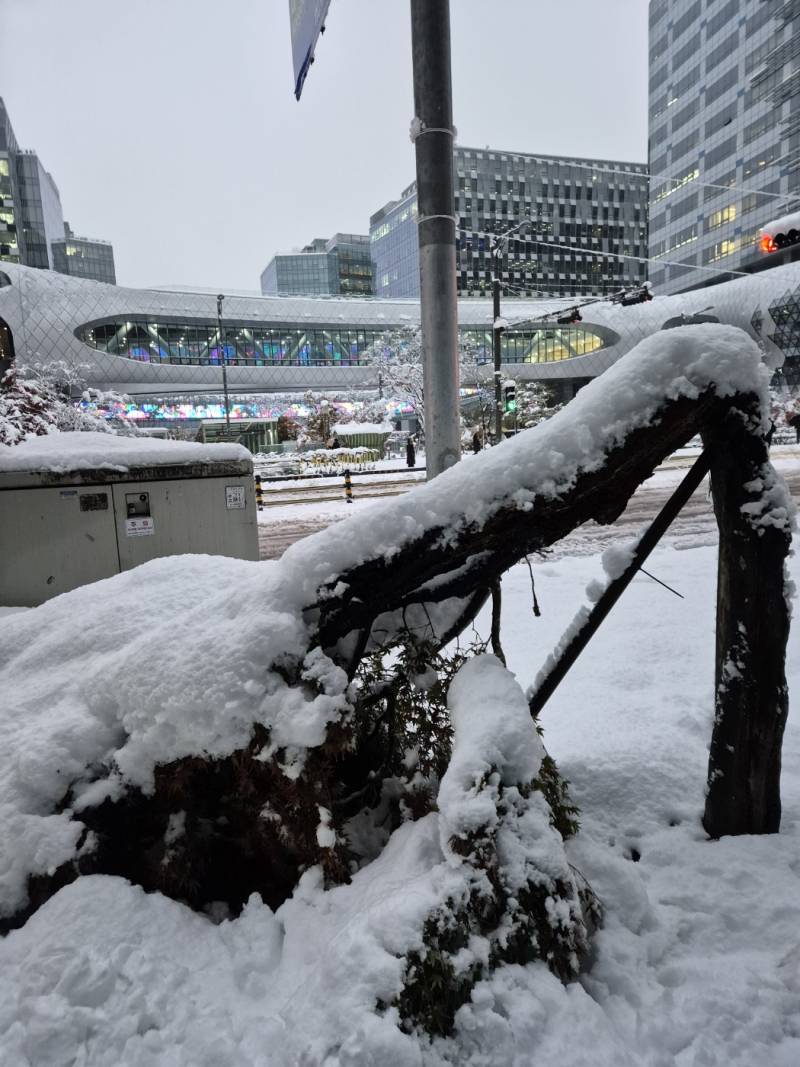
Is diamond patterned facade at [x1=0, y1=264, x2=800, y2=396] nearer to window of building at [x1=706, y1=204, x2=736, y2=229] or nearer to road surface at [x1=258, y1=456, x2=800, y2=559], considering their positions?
window of building at [x1=706, y1=204, x2=736, y2=229]

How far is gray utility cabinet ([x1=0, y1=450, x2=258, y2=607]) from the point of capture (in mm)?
5324

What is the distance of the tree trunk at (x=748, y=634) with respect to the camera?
246cm

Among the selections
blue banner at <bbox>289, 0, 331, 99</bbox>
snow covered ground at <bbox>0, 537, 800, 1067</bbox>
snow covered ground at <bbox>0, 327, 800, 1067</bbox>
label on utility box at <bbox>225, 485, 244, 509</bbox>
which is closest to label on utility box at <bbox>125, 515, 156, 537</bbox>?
label on utility box at <bbox>225, 485, 244, 509</bbox>

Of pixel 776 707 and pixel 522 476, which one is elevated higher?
pixel 522 476

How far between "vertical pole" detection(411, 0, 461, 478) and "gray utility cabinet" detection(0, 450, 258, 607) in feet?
7.54

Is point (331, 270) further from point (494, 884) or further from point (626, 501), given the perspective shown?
point (494, 884)

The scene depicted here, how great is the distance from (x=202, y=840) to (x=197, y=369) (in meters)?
79.1

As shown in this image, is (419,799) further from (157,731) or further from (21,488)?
(21,488)

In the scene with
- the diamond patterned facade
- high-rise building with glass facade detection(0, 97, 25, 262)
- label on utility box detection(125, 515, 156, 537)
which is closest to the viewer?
label on utility box detection(125, 515, 156, 537)

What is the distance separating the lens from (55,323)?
213ft

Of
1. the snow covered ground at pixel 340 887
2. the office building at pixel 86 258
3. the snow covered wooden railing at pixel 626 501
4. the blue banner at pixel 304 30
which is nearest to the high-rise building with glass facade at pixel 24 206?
the office building at pixel 86 258

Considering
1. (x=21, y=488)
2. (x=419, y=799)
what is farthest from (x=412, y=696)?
(x=21, y=488)

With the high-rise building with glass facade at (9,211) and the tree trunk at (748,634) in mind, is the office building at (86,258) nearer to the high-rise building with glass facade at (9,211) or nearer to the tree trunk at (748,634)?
the high-rise building with glass facade at (9,211)

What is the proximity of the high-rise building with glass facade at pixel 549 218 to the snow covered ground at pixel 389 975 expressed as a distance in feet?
378
